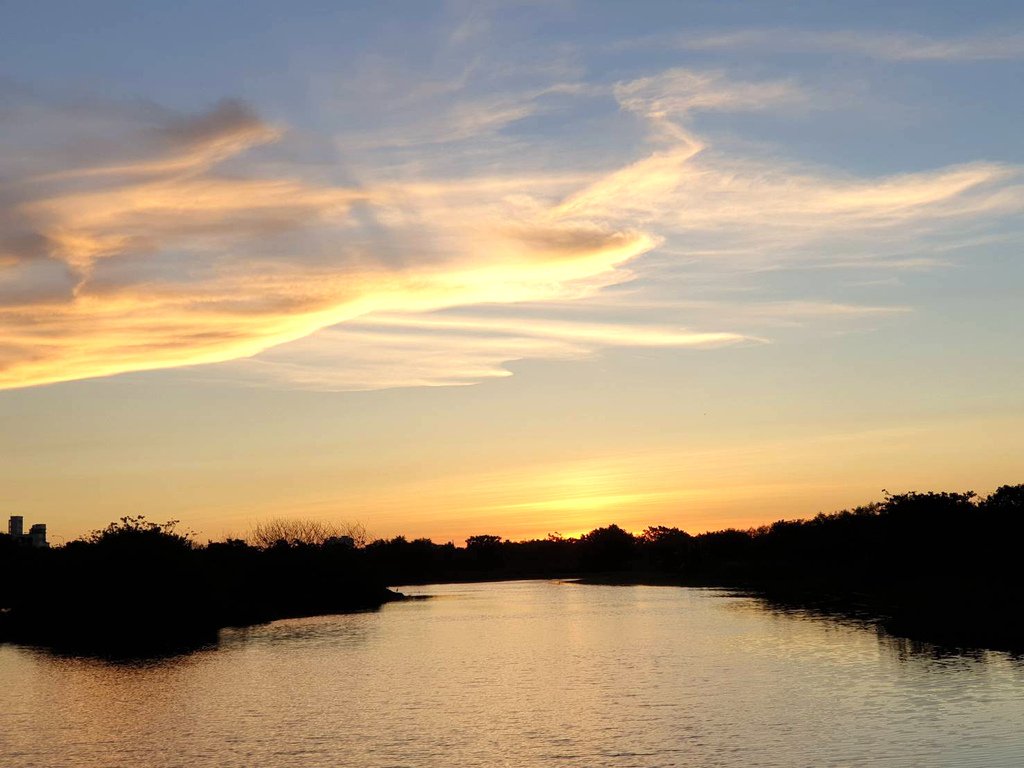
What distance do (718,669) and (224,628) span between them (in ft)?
151

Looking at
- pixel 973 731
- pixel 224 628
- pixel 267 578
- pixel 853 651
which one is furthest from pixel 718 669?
pixel 267 578

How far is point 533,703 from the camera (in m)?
41.1

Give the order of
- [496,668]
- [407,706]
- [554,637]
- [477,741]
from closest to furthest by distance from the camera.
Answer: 1. [477,741]
2. [407,706]
3. [496,668]
4. [554,637]

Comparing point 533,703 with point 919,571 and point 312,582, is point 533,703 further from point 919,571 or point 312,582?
point 312,582

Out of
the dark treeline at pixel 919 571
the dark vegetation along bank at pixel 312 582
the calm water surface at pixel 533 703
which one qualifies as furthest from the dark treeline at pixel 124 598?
the dark treeline at pixel 919 571

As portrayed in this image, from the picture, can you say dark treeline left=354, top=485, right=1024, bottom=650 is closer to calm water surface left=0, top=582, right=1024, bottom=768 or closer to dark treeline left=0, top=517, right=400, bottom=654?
calm water surface left=0, top=582, right=1024, bottom=768

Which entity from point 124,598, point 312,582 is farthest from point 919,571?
point 124,598

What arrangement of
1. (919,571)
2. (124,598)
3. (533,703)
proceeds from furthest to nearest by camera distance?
(919,571)
(124,598)
(533,703)

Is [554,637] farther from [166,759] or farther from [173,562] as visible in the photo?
[166,759]

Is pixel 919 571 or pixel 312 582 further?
pixel 312 582

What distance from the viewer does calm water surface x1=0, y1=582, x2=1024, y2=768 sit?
31703 millimetres

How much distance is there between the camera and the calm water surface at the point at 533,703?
31703 mm

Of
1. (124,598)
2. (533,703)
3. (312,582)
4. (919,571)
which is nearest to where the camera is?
(533,703)

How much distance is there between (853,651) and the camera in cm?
5338
